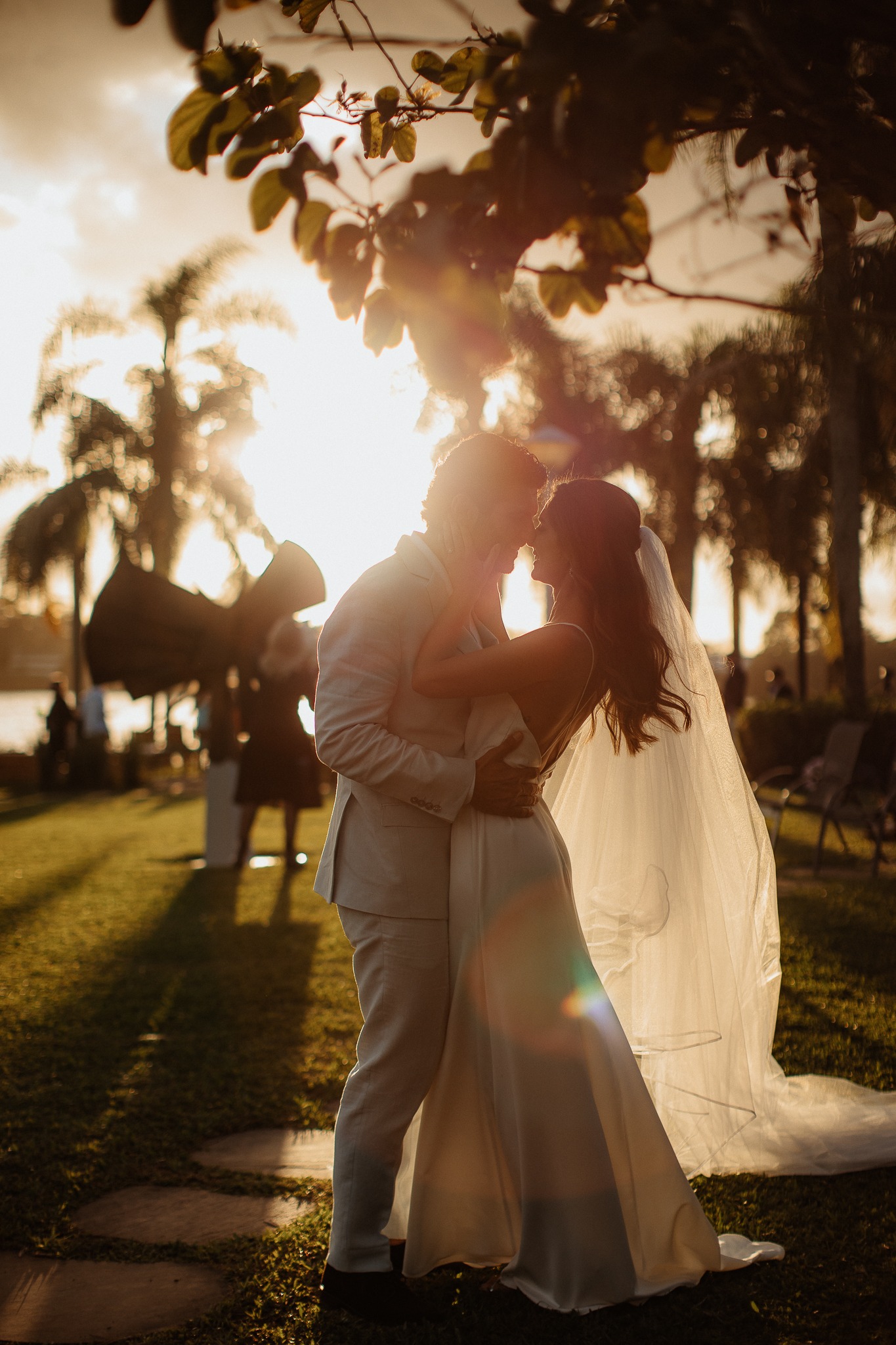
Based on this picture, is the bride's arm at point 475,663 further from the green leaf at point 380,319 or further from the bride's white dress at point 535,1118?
the green leaf at point 380,319

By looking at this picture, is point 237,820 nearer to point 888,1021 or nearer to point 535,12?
point 888,1021

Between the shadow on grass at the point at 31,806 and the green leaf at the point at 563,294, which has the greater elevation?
the green leaf at the point at 563,294

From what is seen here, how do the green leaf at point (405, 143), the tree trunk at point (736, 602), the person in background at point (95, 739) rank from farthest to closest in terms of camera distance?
1. the tree trunk at point (736, 602)
2. the person in background at point (95, 739)
3. the green leaf at point (405, 143)

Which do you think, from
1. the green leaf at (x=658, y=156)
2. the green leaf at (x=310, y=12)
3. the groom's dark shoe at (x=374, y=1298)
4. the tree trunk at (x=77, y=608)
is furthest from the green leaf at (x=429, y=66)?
the tree trunk at (x=77, y=608)

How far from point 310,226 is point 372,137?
38cm

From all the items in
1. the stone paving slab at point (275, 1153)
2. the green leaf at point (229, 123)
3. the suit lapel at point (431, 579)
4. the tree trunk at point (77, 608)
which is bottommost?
the stone paving slab at point (275, 1153)

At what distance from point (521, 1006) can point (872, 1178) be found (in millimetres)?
1547

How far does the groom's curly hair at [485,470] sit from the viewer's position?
244cm

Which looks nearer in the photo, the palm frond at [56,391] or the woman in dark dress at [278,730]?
the woman in dark dress at [278,730]

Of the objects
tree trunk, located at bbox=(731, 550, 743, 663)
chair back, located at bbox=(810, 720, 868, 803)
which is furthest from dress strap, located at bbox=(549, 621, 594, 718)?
tree trunk, located at bbox=(731, 550, 743, 663)

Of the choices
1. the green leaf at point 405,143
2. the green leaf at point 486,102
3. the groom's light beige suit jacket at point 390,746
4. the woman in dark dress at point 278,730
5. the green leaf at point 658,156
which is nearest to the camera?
the green leaf at point 486,102

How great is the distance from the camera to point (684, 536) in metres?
20.0

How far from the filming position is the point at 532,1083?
8.00 feet

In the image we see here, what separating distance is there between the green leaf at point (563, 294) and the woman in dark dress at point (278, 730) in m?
6.47
